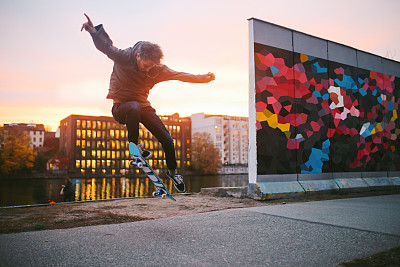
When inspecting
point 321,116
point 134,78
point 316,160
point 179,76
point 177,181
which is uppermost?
point 321,116

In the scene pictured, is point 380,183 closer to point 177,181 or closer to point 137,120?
point 177,181

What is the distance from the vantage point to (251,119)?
14703 millimetres

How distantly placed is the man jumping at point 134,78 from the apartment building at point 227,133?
13065cm

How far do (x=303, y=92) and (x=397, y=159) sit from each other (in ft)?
30.0

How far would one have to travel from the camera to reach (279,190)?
1440 cm

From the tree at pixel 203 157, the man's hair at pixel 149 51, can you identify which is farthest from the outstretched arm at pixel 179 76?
the tree at pixel 203 157

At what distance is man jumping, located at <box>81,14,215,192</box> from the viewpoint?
809cm

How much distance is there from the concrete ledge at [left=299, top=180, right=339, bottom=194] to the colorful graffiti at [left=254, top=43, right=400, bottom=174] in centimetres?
61

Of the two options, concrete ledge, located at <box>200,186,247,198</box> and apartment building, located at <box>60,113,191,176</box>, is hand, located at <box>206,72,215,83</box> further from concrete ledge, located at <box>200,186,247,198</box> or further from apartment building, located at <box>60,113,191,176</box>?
apartment building, located at <box>60,113,191,176</box>

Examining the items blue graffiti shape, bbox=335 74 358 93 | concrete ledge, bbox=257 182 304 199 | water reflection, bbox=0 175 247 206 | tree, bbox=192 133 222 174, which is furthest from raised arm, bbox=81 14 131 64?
tree, bbox=192 133 222 174

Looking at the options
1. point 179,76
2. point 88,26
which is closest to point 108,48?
point 88,26

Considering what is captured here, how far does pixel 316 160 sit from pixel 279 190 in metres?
3.19

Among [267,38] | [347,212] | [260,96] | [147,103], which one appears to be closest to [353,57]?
[267,38]

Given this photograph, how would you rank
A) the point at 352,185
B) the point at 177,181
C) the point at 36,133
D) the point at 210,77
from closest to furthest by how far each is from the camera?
the point at 210,77, the point at 177,181, the point at 352,185, the point at 36,133
